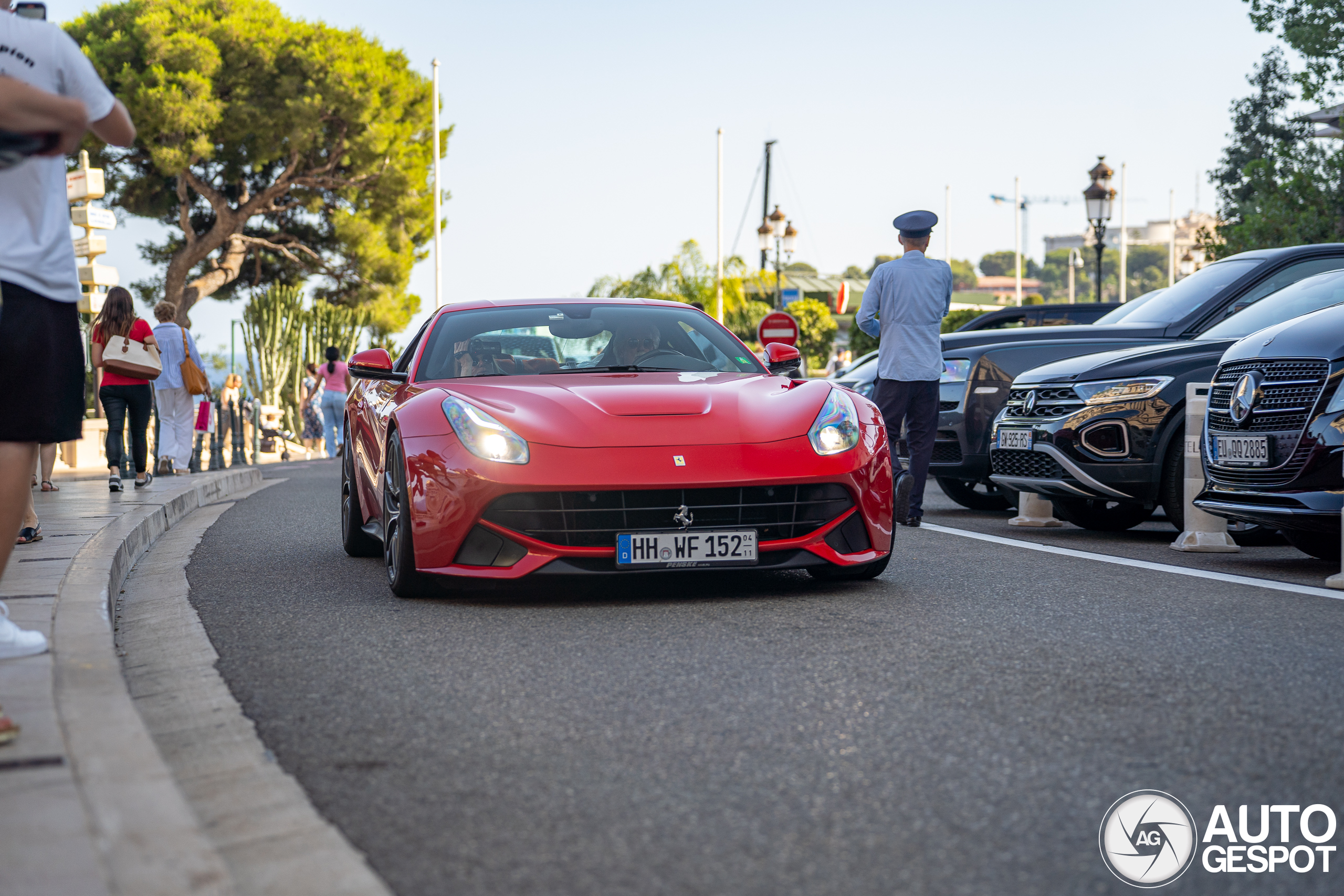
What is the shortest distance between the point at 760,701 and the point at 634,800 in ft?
2.99

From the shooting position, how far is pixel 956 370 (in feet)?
33.6

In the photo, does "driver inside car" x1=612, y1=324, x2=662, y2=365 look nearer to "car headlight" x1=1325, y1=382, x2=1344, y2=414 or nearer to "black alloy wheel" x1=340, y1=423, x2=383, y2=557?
"black alloy wheel" x1=340, y1=423, x2=383, y2=557

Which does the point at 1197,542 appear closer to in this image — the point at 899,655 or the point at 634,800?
the point at 899,655

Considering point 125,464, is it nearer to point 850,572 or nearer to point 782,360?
point 782,360

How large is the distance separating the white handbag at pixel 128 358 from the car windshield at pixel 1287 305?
7397 mm

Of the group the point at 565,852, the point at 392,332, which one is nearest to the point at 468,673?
the point at 565,852

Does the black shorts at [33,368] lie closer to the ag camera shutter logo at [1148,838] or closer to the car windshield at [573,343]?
the ag camera shutter logo at [1148,838]

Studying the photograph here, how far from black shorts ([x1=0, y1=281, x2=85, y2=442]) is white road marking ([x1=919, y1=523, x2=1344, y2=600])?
178 inches

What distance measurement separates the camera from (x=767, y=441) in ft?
17.7

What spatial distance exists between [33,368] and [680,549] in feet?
7.92

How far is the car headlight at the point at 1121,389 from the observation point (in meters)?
7.95

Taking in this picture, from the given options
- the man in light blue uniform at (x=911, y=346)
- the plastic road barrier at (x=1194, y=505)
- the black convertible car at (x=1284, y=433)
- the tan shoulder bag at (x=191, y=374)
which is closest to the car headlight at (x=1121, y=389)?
the plastic road barrier at (x=1194, y=505)

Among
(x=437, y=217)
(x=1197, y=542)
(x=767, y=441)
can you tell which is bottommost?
(x=1197, y=542)

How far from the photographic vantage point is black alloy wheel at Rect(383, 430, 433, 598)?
551 centimetres
